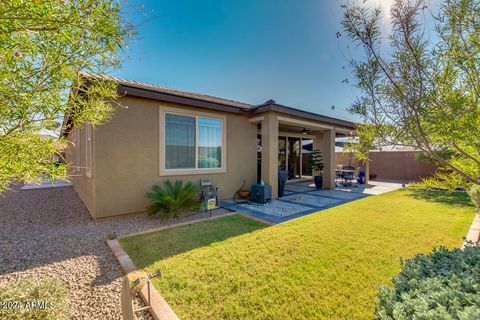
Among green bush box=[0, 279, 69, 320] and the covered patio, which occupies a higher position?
the covered patio

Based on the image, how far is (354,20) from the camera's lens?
8.14ft

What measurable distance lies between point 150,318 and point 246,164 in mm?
7227

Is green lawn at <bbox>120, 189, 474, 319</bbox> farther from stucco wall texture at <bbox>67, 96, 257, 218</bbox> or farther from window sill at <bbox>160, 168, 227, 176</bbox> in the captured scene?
window sill at <bbox>160, 168, 227, 176</bbox>

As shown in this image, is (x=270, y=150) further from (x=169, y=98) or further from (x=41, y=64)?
(x=41, y=64)

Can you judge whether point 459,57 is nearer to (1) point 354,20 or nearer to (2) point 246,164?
(1) point 354,20

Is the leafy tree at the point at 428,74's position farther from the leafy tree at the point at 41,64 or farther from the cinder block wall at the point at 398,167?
the cinder block wall at the point at 398,167

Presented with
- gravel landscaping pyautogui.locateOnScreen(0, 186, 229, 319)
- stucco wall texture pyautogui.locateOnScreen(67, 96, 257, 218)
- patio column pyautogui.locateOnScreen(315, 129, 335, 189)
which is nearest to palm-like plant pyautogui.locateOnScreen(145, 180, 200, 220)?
gravel landscaping pyautogui.locateOnScreen(0, 186, 229, 319)

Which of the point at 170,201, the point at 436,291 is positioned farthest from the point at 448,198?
the point at 170,201

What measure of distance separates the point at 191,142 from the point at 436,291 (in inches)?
282

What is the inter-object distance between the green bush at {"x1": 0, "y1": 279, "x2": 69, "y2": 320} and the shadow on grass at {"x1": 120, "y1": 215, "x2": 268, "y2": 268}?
1417mm

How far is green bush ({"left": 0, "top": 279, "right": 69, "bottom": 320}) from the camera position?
1885 millimetres

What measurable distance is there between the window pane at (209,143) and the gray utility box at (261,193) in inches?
72.1

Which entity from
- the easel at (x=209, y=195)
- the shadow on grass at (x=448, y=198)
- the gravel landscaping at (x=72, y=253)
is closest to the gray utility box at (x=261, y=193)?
the easel at (x=209, y=195)

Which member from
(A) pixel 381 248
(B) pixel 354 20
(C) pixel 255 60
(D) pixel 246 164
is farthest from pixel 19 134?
(C) pixel 255 60
